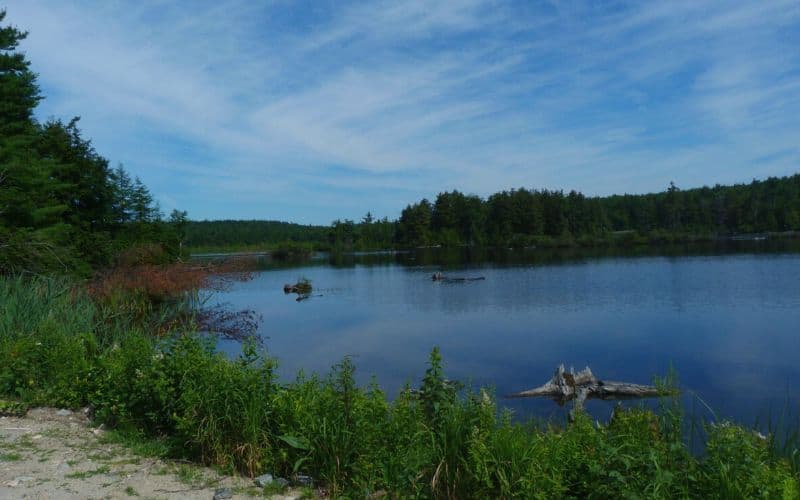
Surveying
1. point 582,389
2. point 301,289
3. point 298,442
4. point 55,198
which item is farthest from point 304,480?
point 301,289

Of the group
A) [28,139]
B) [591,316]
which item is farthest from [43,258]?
[591,316]

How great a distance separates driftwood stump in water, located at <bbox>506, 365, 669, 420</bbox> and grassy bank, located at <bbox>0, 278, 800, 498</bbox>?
237 inches

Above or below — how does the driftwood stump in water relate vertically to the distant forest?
below

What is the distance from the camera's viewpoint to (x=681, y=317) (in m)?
22.1

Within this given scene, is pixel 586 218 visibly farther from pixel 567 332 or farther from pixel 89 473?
pixel 89 473

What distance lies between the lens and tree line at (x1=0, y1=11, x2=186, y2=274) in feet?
58.1

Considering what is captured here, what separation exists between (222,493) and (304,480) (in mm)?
682

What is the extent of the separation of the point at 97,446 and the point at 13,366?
2470 millimetres

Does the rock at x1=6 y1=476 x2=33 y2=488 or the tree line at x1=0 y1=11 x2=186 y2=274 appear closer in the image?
the rock at x1=6 y1=476 x2=33 y2=488

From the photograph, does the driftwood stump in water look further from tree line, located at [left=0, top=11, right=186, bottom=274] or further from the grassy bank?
tree line, located at [left=0, top=11, right=186, bottom=274]

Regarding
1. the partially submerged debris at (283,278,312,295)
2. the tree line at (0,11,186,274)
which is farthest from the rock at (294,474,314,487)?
the partially submerged debris at (283,278,312,295)

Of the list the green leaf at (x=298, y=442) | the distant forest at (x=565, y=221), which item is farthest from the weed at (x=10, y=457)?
the distant forest at (x=565, y=221)

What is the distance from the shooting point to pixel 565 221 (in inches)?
4134

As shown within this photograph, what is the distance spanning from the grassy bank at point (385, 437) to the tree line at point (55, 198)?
11.3 metres
